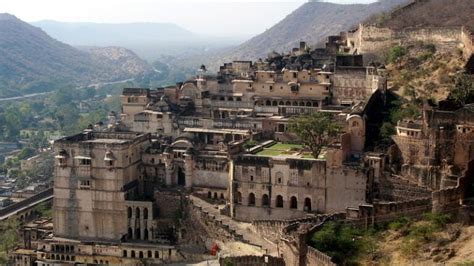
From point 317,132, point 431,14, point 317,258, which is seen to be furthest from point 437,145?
point 431,14

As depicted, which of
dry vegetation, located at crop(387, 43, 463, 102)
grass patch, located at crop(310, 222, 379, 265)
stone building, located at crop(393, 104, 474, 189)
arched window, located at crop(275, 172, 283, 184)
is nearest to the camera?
grass patch, located at crop(310, 222, 379, 265)

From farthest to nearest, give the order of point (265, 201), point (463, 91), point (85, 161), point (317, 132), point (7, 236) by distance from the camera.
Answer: point (7, 236), point (85, 161), point (317, 132), point (265, 201), point (463, 91)

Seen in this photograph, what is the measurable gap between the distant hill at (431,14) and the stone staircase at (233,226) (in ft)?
A: 79.2

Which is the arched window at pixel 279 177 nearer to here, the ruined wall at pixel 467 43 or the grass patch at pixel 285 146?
the grass patch at pixel 285 146

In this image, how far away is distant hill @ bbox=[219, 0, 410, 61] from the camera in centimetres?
13912

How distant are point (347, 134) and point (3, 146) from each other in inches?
2375

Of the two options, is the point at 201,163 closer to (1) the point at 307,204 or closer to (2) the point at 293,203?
(2) the point at 293,203

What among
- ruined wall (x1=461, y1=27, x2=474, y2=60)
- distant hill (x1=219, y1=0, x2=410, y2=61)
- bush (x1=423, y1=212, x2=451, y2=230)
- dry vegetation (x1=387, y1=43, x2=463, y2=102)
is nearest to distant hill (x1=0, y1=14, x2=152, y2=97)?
distant hill (x1=219, y1=0, x2=410, y2=61)

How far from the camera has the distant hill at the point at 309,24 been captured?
139125mm

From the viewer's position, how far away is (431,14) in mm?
59250

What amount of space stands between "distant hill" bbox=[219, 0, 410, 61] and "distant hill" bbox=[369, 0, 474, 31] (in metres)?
71.0

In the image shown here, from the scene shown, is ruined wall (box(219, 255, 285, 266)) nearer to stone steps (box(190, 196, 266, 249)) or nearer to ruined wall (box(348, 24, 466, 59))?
stone steps (box(190, 196, 266, 249))

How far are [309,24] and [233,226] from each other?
12663 centimetres

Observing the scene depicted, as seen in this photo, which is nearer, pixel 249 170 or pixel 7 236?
pixel 249 170
